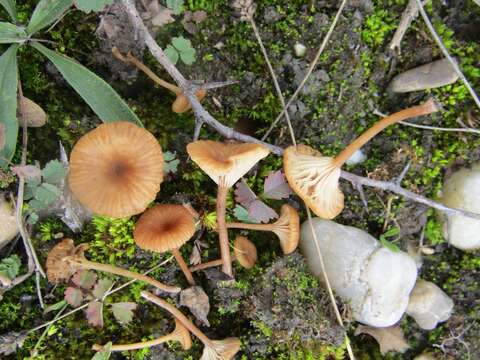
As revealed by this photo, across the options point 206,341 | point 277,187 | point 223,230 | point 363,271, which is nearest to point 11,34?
point 223,230

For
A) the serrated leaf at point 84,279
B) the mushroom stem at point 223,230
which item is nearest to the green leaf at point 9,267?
the serrated leaf at point 84,279

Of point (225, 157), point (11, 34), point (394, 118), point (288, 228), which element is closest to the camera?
point (394, 118)

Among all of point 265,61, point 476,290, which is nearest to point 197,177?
point 265,61

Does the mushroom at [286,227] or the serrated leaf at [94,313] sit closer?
the serrated leaf at [94,313]

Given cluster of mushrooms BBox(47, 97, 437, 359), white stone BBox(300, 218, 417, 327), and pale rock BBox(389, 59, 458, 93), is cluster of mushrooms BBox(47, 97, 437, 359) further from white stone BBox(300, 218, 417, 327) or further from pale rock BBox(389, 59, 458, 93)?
pale rock BBox(389, 59, 458, 93)

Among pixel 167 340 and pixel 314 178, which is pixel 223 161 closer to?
pixel 314 178

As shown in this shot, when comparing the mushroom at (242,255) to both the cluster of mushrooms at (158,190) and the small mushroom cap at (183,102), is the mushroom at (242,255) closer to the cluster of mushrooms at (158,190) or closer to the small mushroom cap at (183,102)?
the cluster of mushrooms at (158,190)
